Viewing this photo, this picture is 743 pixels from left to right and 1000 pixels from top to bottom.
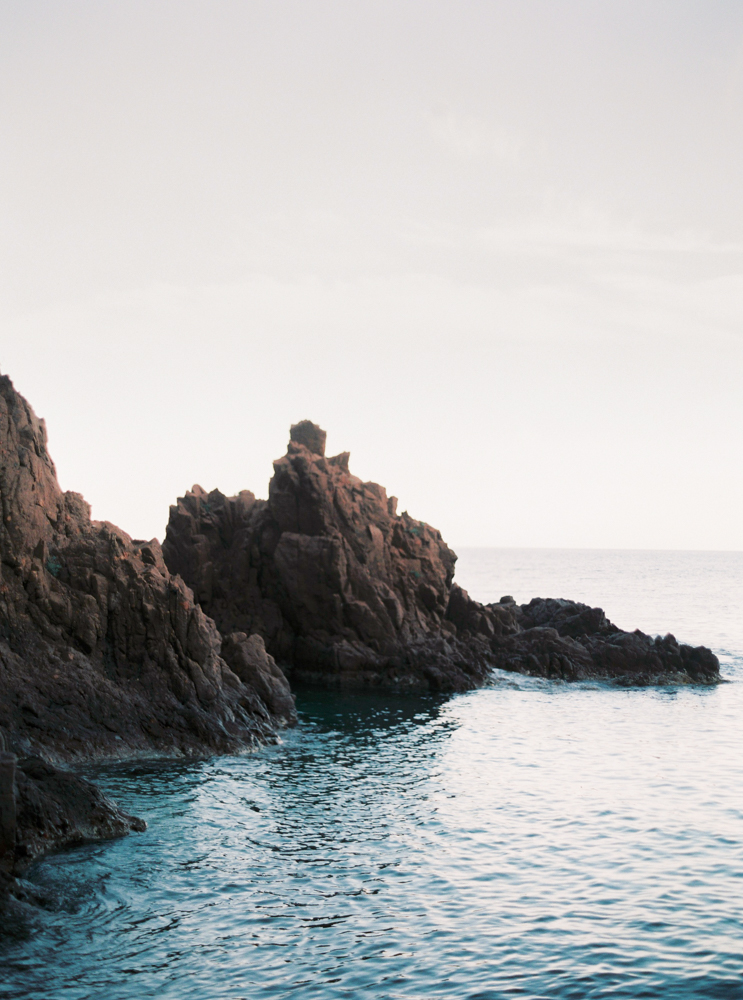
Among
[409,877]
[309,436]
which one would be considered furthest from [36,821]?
[309,436]

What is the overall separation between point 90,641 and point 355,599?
28405 millimetres

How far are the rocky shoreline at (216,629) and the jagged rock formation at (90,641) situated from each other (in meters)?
0.07

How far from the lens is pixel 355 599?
61.0m

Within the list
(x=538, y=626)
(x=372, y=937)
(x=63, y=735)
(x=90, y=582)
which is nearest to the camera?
(x=372, y=937)

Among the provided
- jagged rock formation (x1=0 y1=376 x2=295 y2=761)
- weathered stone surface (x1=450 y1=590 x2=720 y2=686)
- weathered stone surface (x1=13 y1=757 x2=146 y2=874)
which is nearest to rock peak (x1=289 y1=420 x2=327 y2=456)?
weathered stone surface (x1=450 y1=590 x2=720 y2=686)

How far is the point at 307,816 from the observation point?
26734mm

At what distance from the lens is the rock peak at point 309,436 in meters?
70.2

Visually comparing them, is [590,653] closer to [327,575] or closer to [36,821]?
[327,575]

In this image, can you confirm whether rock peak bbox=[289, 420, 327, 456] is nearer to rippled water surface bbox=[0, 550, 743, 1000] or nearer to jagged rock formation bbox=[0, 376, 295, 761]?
jagged rock formation bbox=[0, 376, 295, 761]

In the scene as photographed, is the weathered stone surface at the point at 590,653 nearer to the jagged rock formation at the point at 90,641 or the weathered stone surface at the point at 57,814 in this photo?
the jagged rock formation at the point at 90,641

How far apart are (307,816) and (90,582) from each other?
14.5m

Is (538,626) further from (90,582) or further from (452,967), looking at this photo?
(452,967)

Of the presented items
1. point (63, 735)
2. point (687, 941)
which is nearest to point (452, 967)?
point (687, 941)

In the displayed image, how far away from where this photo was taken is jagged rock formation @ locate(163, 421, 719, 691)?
58.8 metres
